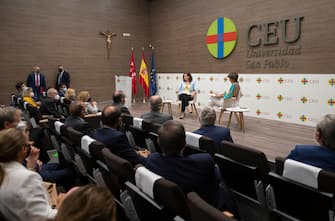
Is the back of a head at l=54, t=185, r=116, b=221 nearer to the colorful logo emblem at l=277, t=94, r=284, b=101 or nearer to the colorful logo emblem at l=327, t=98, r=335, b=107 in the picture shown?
the colorful logo emblem at l=327, t=98, r=335, b=107

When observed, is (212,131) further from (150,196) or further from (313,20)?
(313,20)

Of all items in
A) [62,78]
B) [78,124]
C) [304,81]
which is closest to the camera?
[78,124]

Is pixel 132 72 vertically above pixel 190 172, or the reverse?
pixel 132 72

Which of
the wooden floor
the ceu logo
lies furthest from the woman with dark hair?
the ceu logo

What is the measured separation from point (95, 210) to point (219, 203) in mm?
1217

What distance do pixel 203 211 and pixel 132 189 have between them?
2.27ft

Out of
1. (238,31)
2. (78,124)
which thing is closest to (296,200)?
(78,124)

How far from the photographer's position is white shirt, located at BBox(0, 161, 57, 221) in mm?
1376

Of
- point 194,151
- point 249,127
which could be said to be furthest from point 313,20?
point 194,151

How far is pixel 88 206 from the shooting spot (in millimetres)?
851

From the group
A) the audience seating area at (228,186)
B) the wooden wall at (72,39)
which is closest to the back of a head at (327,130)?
the audience seating area at (228,186)

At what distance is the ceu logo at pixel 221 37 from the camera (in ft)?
27.0

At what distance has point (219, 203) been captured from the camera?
1.87 m

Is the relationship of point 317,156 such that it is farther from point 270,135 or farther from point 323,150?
point 270,135
